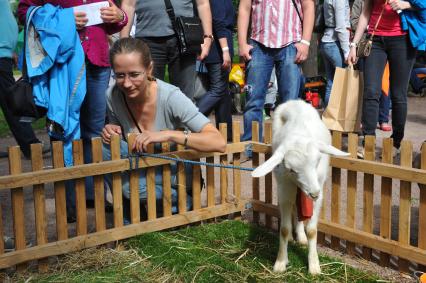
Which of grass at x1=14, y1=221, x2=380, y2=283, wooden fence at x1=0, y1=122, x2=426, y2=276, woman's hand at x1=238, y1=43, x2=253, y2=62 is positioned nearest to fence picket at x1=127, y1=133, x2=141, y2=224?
wooden fence at x1=0, y1=122, x2=426, y2=276

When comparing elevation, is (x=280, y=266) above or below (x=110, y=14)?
below

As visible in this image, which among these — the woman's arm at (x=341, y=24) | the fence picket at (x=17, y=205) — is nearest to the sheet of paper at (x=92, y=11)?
the fence picket at (x=17, y=205)

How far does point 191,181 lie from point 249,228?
1.81 feet

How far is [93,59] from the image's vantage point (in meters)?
4.29

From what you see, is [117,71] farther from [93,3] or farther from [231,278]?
[231,278]

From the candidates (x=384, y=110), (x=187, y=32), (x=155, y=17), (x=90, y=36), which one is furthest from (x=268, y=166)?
(x=384, y=110)

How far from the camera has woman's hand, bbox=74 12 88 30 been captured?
4203mm

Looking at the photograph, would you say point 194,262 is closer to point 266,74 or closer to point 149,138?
point 149,138

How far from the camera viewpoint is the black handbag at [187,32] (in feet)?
16.3

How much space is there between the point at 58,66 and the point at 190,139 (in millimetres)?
1187

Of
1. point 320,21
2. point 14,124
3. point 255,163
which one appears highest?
point 320,21

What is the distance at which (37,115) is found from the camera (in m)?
3.89

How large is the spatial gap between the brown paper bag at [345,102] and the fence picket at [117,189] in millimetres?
2998

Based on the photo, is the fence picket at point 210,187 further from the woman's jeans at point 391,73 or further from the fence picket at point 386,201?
the woman's jeans at point 391,73
